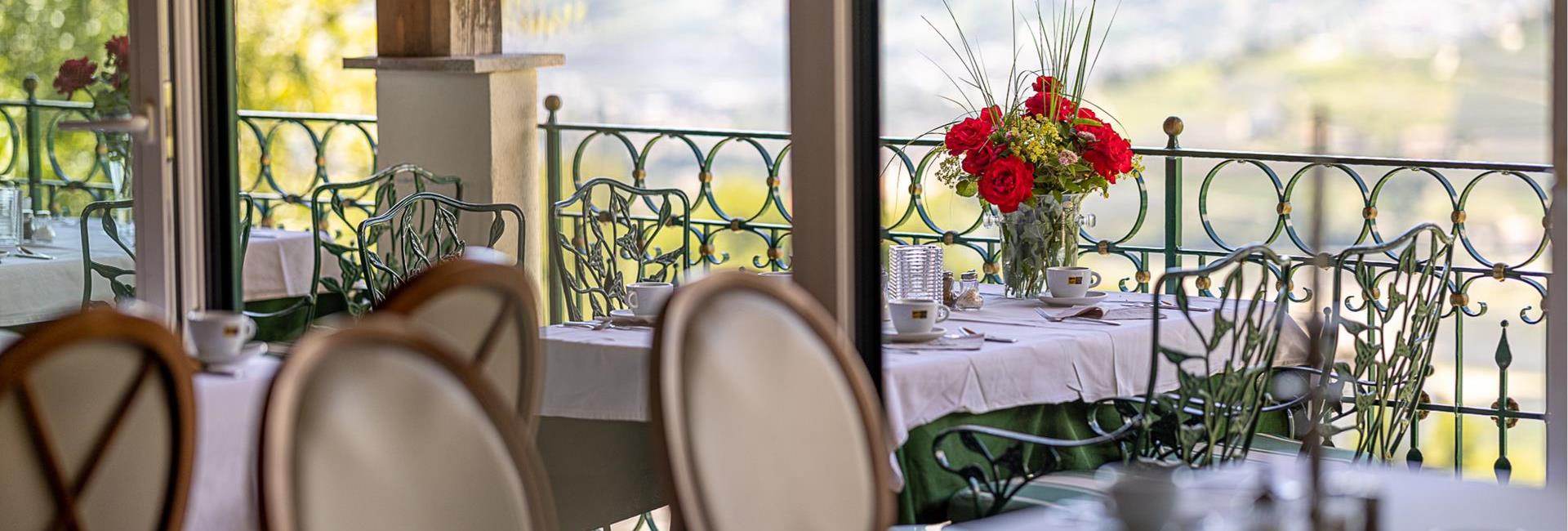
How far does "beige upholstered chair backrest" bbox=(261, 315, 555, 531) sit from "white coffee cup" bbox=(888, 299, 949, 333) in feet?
4.50

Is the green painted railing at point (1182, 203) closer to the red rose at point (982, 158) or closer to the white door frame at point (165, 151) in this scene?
the red rose at point (982, 158)

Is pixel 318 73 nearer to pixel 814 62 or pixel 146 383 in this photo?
pixel 814 62

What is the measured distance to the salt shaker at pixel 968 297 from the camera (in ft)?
10.6

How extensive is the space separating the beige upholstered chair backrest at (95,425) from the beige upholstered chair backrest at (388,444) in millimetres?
318

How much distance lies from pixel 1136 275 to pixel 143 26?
2.24 m

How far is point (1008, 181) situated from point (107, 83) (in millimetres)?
1892

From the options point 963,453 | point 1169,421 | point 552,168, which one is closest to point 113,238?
point 552,168

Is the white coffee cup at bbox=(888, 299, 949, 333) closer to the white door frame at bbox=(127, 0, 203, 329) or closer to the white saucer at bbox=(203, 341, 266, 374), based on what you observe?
the white saucer at bbox=(203, 341, 266, 374)

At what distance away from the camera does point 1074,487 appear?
9.29 feet

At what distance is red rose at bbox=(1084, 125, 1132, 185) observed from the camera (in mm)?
3291

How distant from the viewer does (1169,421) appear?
9.85ft

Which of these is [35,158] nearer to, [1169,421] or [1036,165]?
[1036,165]

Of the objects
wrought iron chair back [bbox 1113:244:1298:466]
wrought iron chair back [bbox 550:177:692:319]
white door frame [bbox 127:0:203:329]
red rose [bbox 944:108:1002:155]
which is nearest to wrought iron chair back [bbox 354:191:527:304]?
wrought iron chair back [bbox 550:177:692:319]

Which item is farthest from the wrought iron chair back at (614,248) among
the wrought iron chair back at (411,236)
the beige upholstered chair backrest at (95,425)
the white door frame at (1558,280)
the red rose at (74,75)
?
the beige upholstered chair backrest at (95,425)
